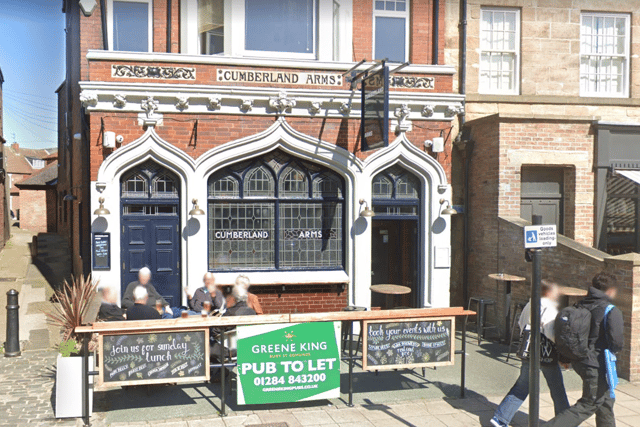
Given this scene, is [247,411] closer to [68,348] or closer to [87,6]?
[68,348]

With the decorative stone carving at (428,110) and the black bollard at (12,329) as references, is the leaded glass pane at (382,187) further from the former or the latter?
the black bollard at (12,329)

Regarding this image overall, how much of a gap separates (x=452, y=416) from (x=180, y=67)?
24.1 ft

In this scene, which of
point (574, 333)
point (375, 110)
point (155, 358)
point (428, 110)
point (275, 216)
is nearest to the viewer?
point (574, 333)

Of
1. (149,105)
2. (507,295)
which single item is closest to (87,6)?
(149,105)

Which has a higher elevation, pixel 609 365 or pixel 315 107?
pixel 315 107

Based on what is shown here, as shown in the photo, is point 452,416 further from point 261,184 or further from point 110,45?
point 110,45

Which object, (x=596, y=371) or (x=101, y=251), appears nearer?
(x=596, y=371)

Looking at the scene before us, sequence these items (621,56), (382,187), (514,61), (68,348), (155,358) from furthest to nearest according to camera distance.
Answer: (621,56) → (514,61) → (382,187) → (68,348) → (155,358)

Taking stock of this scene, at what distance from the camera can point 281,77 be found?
1100 centimetres

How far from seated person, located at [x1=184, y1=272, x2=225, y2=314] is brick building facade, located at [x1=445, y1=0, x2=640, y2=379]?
5.41 meters

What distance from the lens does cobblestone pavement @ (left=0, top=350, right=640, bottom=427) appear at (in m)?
6.92

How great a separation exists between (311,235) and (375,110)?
2.69 m

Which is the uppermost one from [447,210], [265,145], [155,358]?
[265,145]

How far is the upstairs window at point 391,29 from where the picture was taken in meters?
11.8
